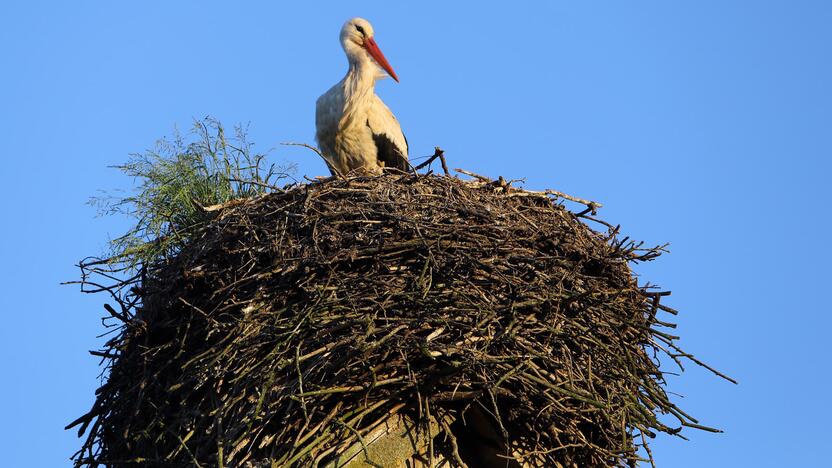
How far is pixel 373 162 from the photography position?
25.5ft

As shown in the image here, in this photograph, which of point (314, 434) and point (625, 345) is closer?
point (314, 434)

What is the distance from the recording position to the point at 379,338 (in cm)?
507

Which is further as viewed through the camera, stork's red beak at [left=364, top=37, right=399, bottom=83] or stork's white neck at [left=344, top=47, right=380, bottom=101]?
stork's red beak at [left=364, top=37, right=399, bottom=83]

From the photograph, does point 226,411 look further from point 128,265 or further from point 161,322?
point 128,265

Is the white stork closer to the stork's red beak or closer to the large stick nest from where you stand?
the stork's red beak

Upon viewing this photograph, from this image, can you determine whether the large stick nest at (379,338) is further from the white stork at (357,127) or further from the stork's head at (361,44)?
the stork's head at (361,44)

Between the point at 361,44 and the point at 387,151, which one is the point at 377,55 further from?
the point at 387,151

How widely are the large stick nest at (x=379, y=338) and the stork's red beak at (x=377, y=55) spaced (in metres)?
2.08

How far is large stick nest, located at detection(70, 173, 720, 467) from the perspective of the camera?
4.98 meters

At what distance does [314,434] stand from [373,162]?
3171 mm

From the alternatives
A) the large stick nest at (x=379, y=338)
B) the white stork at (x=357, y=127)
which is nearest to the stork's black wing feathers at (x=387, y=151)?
the white stork at (x=357, y=127)

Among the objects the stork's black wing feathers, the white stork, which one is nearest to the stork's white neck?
the white stork

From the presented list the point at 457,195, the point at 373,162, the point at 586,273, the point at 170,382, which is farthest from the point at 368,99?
the point at 170,382

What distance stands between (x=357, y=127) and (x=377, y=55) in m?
0.70
